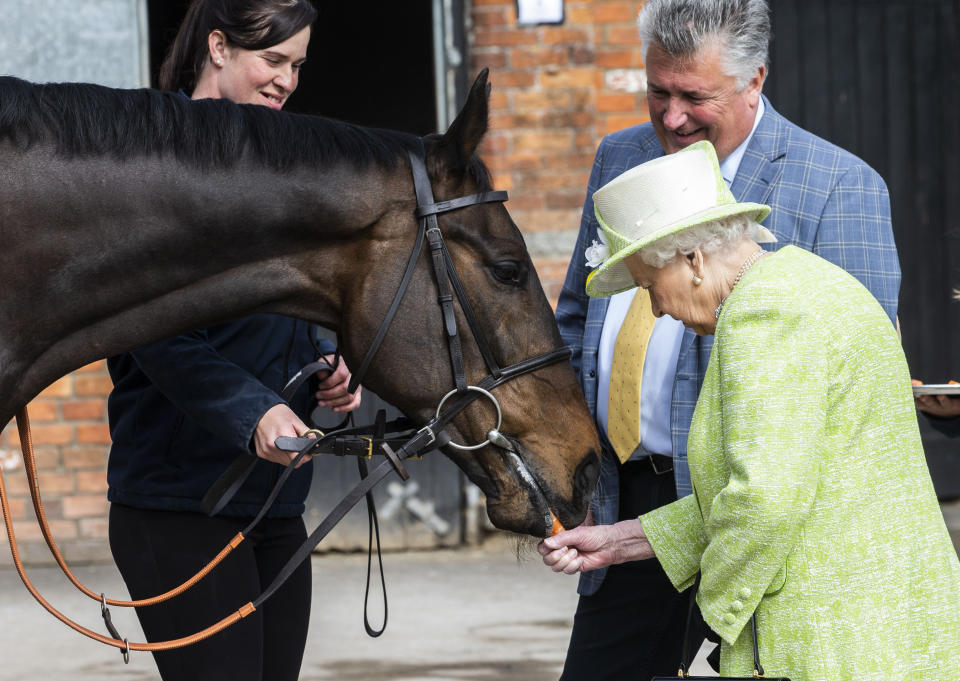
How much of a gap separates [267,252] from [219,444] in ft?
1.59

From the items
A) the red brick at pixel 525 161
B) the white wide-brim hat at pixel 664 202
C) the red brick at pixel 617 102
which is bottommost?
the red brick at pixel 525 161

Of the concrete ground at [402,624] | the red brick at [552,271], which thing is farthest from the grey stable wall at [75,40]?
the concrete ground at [402,624]

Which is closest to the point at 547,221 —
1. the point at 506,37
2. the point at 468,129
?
the point at 506,37

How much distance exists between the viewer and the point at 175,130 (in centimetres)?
221

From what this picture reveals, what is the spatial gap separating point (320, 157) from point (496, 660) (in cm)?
288

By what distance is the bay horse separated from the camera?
2131 millimetres

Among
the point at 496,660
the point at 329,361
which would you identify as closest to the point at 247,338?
the point at 329,361

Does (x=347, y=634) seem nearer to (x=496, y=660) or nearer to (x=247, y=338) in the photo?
(x=496, y=660)

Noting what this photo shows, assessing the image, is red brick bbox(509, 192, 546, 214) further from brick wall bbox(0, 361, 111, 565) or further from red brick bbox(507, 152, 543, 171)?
brick wall bbox(0, 361, 111, 565)

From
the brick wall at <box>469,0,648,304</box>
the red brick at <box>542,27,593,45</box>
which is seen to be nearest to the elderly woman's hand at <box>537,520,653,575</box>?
the brick wall at <box>469,0,648,304</box>

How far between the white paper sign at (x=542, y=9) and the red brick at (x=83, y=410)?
9.10 feet

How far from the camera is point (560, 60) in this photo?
19.0 feet

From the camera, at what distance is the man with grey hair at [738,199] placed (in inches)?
95.8

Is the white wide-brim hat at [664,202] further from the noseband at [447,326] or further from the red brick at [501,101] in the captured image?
the red brick at [501,101]
